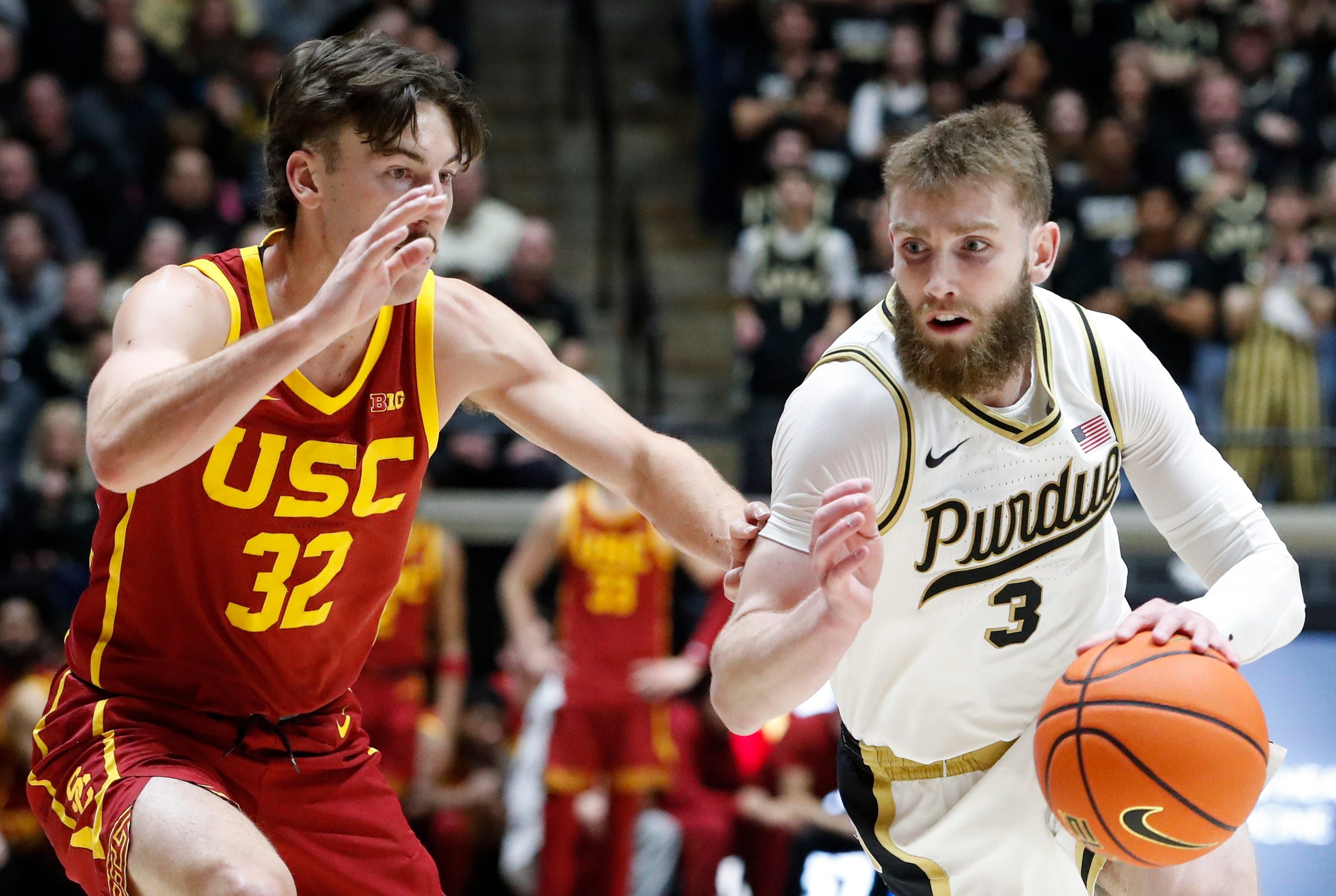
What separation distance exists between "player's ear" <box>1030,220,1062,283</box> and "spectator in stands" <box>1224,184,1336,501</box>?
5.62 m

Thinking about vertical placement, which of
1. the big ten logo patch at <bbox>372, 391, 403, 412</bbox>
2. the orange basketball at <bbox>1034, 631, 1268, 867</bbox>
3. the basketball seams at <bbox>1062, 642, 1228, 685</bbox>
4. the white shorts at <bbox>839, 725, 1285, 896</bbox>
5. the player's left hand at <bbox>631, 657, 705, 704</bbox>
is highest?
the big ten logo patch at <bbox>372, 391, 403, 412</bbox>

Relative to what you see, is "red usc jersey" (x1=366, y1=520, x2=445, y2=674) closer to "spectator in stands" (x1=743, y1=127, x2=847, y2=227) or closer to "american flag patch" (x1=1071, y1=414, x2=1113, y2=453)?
"spectator in stands" (x1=743, y1=127, x2=847, y2=227)

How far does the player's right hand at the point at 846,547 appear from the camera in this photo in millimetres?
3008

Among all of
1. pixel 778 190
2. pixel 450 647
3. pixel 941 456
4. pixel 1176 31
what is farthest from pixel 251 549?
pixel 1176 31

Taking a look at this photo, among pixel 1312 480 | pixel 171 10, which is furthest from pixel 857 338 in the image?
pixel 171 10

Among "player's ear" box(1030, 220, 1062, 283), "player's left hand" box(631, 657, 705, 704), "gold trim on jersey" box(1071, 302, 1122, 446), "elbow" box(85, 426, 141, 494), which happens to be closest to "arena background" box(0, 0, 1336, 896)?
"player's left hand" box(631, 657, 705, 704)

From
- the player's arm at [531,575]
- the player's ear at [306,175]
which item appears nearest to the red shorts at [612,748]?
the player's arm at [531,575]

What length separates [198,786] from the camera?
327cm

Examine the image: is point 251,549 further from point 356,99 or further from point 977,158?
point 977,158

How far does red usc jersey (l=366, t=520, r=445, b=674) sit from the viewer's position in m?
8.52

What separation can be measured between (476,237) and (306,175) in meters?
6.51

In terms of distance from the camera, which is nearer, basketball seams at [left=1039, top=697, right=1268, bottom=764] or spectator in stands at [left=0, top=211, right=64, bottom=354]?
basketball seams at [left=1039, top=697, right=1268, bottom=764]

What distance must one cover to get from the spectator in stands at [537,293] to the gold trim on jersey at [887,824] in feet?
19.1

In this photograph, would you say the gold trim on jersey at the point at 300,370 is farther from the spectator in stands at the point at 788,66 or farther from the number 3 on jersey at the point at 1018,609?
the spectator in stands at the point at 788,66
